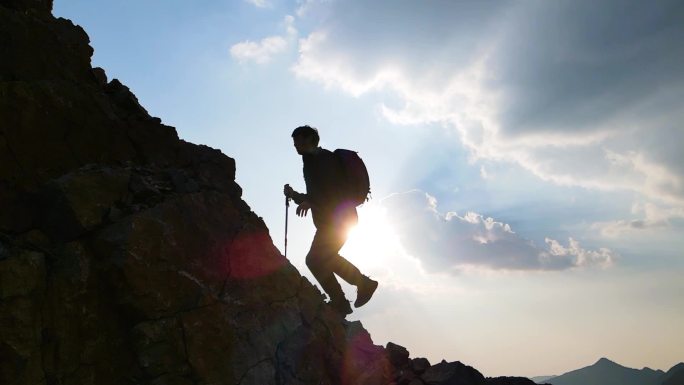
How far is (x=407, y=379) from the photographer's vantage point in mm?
13141

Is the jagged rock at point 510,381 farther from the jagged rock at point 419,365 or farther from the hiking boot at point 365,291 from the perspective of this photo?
the hiking boot at point 365,291

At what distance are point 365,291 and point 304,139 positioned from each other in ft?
12.4

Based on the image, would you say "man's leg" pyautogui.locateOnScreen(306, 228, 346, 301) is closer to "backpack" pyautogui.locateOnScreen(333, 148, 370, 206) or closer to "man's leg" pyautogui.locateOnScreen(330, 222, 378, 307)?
"man's leg" pyautogui.locateOnScreen(330, 222, 378, 307)

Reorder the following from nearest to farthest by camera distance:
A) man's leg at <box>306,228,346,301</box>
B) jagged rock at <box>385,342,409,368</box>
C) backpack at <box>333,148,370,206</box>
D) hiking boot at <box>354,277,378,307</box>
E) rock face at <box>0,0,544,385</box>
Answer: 1. rock face at <box>0,0,544,385</box>
2. backpack at <box>333,148,370,206</box>
3. man's leg at <box>306,228,346,301</box>
4. hiking boot at <box>354,277,378,307</box>
5. jagged rock at <box>385,342,409,368</box>

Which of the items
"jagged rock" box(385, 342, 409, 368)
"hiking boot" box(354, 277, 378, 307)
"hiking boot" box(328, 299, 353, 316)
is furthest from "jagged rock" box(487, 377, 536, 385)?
"hiking boot" box(354, 277, 378, 307)

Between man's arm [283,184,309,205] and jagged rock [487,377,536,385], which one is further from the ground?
man's arm [283,184,309,205]

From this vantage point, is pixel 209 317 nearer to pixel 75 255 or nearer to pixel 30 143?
pixel 75 255

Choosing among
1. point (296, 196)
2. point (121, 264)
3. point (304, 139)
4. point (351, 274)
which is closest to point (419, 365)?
point (351, 274)

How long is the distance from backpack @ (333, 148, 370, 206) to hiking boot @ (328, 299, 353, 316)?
266 centimetres

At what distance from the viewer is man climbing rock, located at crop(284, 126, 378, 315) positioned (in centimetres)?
1049

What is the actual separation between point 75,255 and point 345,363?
5.97m

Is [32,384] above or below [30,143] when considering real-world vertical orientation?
below

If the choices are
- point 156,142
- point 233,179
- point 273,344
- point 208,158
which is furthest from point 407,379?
point 156,142

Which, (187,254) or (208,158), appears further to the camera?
(208,158)
